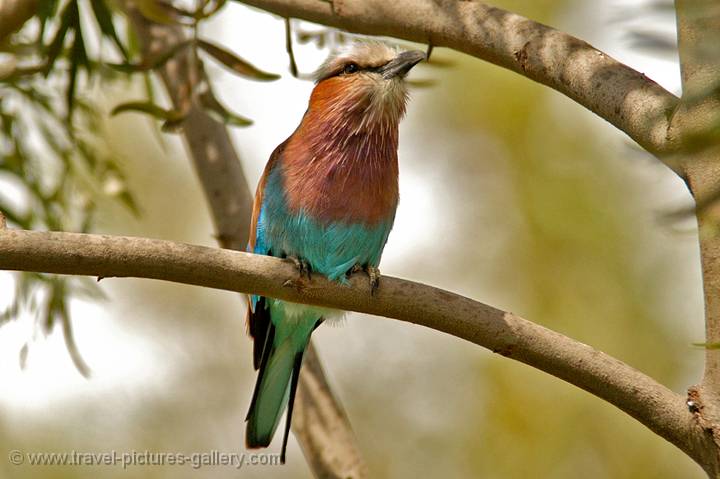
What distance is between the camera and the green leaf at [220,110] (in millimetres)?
3346

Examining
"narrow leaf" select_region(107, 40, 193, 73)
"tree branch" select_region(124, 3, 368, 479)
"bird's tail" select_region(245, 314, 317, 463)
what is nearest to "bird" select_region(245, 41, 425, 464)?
"bird's tail" select_region(245, 314, 317, 463)

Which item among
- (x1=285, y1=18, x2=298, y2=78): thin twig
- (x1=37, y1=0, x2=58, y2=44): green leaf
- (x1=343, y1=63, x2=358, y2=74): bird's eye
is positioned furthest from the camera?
(x1=343, y1=63, x2=358, y2=74): bird's eye

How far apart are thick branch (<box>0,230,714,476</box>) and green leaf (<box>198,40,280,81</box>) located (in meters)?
1.09

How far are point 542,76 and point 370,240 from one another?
Answer: 1.01 m

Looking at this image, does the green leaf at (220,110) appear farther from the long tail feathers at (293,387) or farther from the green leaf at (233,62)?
the long tail feathers at (293,387)

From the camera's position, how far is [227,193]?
3.63 m

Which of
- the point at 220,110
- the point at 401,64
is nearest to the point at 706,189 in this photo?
the point at 401,64

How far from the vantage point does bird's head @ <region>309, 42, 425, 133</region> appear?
3381 millimetres

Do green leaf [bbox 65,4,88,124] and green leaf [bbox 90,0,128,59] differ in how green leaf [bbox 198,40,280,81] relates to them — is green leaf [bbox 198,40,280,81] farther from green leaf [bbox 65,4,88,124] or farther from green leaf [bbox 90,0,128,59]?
green leaf [bbox 65,4,88,124]

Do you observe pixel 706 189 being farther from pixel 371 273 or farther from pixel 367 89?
A: pixel 367 89

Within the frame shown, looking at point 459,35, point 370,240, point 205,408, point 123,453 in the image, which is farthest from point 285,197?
point 205,408

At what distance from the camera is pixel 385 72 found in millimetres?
3438

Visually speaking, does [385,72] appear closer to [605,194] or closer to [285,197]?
[285,197]

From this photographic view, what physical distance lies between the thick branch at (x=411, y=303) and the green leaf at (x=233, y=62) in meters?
1.09
